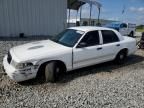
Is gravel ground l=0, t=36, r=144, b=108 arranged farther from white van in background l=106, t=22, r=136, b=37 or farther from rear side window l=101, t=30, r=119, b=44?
white van in background l=106, t=22, r=136, b=37

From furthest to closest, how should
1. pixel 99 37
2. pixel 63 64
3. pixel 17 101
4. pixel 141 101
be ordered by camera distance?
1. pixel 99 37
2. pixel 63 64
3. pixel 141 101
4. pixel 17 101

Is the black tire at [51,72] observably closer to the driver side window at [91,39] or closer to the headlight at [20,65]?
the headlight at [20,65]

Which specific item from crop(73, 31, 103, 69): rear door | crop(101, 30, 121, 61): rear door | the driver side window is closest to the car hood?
crop(73, 31, 103, 69): rear door

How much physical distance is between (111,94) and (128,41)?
3441 millimetres

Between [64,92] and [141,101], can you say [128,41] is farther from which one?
[64,92]

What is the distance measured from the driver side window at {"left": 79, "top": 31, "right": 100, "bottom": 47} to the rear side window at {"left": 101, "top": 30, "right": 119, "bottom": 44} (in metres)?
0.34

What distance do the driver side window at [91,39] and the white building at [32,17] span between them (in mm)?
8364

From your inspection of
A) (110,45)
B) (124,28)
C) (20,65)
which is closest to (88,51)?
(110,45)

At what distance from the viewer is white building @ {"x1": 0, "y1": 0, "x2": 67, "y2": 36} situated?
12711mm

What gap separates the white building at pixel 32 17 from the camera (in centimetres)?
1271

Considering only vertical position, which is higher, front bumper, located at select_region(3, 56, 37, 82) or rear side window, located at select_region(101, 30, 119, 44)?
rear side window, located at select_region(101, 30, 119, 44)

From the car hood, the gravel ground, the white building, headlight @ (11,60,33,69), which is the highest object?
the white building

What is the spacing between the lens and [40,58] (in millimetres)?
5039

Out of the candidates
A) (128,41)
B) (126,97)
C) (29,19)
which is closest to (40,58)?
(126,97)
